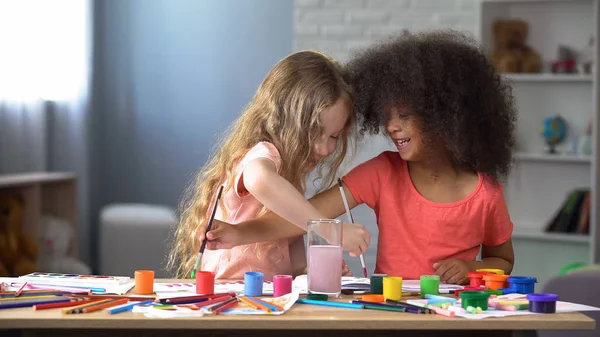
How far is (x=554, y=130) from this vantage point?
14.7 ft

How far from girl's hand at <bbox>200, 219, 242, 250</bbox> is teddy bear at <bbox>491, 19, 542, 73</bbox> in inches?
116

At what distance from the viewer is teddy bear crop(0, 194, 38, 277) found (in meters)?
3.73

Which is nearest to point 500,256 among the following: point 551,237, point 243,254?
point 243,254

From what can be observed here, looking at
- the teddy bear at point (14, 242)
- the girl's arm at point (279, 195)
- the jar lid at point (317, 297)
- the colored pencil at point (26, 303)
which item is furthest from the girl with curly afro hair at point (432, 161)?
the teddy bear at point (14, 242)

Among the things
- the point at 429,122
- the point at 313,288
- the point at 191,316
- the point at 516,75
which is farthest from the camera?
the point at 516,75

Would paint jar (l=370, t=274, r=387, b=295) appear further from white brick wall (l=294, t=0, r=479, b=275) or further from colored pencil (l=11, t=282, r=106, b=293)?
white brick wall (l=294, t=0, r=479, b=275)

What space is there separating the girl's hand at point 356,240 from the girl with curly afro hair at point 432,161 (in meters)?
0.24

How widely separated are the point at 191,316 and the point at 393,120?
30.7 inches

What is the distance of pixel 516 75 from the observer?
447cm

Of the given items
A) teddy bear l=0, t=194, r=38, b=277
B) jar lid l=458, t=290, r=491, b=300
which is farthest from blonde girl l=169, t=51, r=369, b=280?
teddy bear l=0, t=194, r=38, b=277

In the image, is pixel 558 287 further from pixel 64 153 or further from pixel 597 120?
pixel 64 153

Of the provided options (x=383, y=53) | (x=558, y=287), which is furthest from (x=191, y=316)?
(x=558, y=287)

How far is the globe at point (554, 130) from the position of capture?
4.50 metres

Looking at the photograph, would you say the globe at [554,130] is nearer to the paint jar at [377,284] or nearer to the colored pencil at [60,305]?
the paint jar at [377,284]
